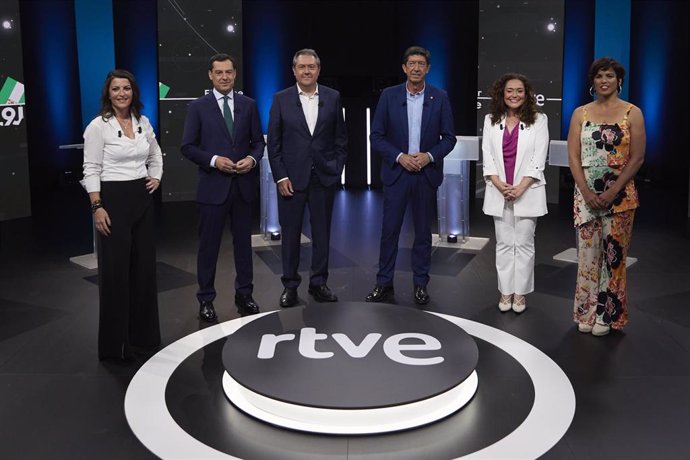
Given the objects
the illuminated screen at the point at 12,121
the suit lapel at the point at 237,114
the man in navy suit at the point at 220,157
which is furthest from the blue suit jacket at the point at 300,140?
the illuminated screen at the point at 12,121

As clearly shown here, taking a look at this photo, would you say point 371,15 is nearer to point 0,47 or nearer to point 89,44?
point 89,44

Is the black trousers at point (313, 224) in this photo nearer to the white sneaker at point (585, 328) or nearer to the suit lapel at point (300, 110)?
the suit lapel at point (300, 110)

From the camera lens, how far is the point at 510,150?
4414 millimetres

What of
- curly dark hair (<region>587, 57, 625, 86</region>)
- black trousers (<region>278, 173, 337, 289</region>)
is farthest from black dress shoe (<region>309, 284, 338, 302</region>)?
curly dark hair (<region>587, 57, 625, 86</region>)

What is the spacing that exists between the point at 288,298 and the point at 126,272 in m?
1.28

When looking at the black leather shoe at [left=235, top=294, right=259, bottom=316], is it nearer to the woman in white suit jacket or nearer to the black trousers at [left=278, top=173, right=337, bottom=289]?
the black trousers at [left=278, top=173, right=337, bottom=289]

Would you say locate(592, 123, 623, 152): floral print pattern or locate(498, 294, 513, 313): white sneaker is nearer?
locate(592, 123, 623, 152): floral print pattern

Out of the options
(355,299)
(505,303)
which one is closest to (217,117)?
(355,299)

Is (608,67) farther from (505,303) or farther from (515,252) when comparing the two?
(505,303)

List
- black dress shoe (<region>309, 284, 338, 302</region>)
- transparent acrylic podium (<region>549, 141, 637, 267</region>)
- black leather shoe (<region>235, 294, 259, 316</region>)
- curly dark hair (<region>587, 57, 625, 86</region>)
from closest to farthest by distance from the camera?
curly dark hair (<region>587, 57, 625, 86</region>) → black leather shoe (<region>235, 294, 259, 316</region>) → black dress shoe (<region>309, 284, 338, 302</region>) → transparent acrylic podium (<region>549, 141, 637, 267</region>)

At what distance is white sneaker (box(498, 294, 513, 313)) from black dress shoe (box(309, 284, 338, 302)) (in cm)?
107

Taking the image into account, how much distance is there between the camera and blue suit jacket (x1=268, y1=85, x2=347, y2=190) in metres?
4.60

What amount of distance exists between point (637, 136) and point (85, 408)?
3054mm

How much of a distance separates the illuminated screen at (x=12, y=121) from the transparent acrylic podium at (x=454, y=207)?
4419 millimetres
